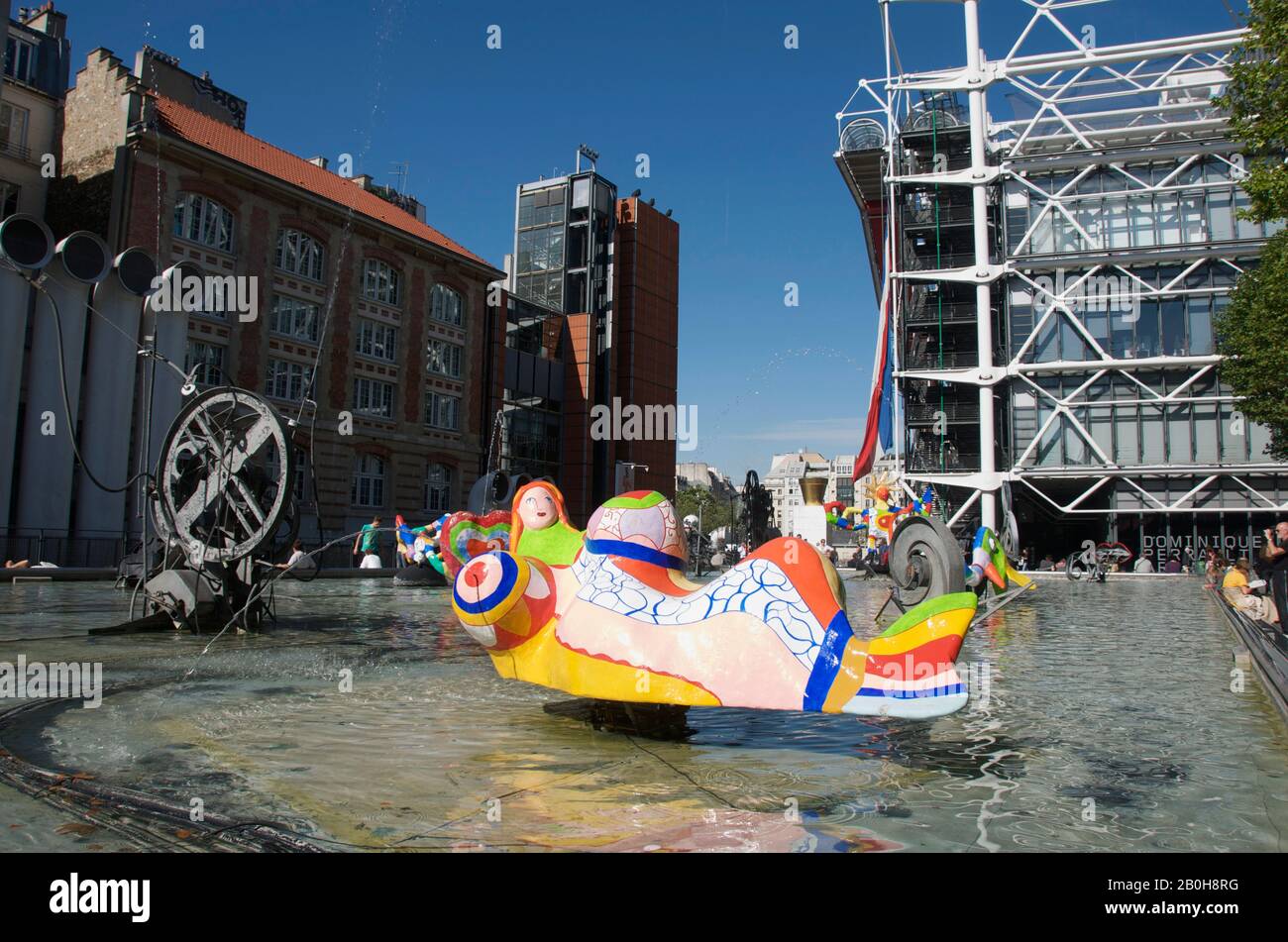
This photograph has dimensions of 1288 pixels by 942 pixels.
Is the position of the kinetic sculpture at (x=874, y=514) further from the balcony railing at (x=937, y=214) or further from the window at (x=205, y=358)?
the window at (x=205, y=358)

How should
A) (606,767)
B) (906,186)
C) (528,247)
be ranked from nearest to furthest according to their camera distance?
(606,767), (906,186), (528,247)

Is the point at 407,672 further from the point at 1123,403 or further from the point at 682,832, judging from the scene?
the point at 1123,403

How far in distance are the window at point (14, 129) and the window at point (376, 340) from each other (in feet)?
43.1

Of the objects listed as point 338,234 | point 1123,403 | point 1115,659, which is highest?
point 338,234

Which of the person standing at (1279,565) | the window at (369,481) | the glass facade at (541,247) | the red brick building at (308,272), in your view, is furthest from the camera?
the glass facade at (541,247)

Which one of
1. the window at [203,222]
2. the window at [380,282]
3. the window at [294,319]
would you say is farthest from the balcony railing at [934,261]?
the window at [203,222]

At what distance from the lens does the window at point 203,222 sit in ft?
105

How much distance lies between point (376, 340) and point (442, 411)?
5031mm

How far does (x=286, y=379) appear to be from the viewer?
35844mm

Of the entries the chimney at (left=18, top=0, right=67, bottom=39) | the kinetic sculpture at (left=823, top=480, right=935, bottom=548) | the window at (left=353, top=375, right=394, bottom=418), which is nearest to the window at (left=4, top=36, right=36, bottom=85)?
the chimney at (left=18, top=0, right=67, bottom=39)

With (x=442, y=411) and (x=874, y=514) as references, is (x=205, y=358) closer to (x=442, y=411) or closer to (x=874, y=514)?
(x=442, y=411)
